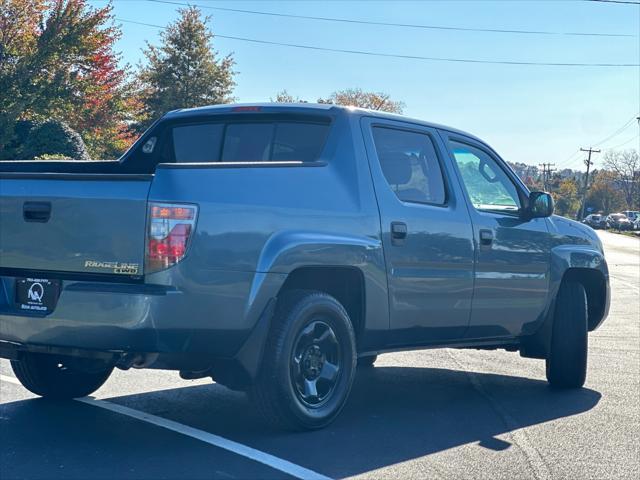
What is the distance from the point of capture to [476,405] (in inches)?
279

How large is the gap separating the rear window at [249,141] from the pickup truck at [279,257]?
0.01 m

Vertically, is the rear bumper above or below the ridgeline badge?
below

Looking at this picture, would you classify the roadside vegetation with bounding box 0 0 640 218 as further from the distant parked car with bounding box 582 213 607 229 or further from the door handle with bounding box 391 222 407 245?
the distant parked car with bounding box 582 213 607 229

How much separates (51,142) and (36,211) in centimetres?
1591

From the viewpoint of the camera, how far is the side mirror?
24.6 feet

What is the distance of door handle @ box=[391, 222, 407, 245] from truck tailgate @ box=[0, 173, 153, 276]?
176 cm

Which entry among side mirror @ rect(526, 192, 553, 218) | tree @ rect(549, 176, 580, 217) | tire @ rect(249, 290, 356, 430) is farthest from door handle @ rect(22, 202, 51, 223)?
tree @ rect(549, 176, 580, 217)

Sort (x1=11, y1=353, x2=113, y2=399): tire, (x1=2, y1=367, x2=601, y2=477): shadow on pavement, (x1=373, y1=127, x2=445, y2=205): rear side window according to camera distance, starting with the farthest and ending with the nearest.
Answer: (x1=373, y1=127, x2=445, y2=205): rear side window < (x1=11, y1=353, x2=113, y2=399): tire < (x1=2, y1=367, x2=601, y2=477): shadow on pavement

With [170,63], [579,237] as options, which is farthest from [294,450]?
[170,63]

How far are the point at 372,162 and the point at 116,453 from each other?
237 cm

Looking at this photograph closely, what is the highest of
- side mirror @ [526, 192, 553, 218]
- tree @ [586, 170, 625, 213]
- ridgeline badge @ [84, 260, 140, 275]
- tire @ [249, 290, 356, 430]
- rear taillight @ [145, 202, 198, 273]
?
tree @ [586, 170, 625, 213]

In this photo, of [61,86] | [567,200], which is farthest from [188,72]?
[567,200]

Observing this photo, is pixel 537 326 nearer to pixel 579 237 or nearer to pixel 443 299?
pixel 579 237

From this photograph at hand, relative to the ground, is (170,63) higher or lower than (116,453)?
higher
